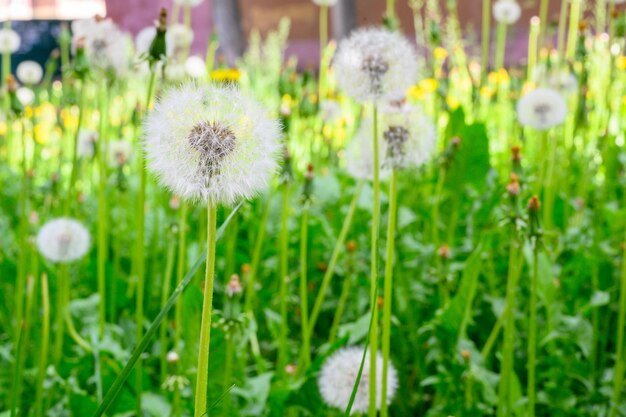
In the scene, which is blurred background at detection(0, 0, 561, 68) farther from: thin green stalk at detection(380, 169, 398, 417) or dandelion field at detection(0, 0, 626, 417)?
thin green stalk at detection(380, 169, 398, 417)

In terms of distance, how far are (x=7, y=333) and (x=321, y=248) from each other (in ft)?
2.20

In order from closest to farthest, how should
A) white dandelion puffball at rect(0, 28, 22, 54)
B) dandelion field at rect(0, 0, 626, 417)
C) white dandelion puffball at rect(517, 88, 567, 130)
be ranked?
dandelion field at rect(0, 0, 626, 417) → white dandelion puffball at rect(517, 88, 567, 130) → white dandelion puffball at rect(0, 28, 22, 54)

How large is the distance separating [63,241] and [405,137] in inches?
23.7

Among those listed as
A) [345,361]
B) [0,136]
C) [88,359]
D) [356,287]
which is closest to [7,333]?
[88,359]

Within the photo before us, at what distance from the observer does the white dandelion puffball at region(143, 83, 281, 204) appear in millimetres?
640

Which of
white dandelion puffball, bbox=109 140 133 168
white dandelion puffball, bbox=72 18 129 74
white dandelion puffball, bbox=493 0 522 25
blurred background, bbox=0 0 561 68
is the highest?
blurred background, bbox=0 0 561 68

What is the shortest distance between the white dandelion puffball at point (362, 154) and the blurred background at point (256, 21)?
15.1 ft

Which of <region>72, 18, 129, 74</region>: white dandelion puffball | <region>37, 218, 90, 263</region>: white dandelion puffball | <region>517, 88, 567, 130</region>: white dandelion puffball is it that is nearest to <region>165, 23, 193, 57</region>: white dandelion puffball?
<region>72, 18, 129, 74</region>: white dandelion puffball

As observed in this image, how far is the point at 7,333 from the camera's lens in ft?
5.31

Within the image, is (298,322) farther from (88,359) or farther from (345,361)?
(345,361)

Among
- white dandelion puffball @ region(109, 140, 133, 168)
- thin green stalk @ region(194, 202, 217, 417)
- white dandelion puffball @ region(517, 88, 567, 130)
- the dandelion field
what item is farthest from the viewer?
white dandelion puffball @ region(109, 140, 133, 168)

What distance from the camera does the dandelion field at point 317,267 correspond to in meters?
0.71

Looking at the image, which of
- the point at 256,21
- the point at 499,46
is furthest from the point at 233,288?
the point at 256,21

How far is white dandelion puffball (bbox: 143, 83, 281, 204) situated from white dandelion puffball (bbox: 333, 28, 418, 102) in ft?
1.13
